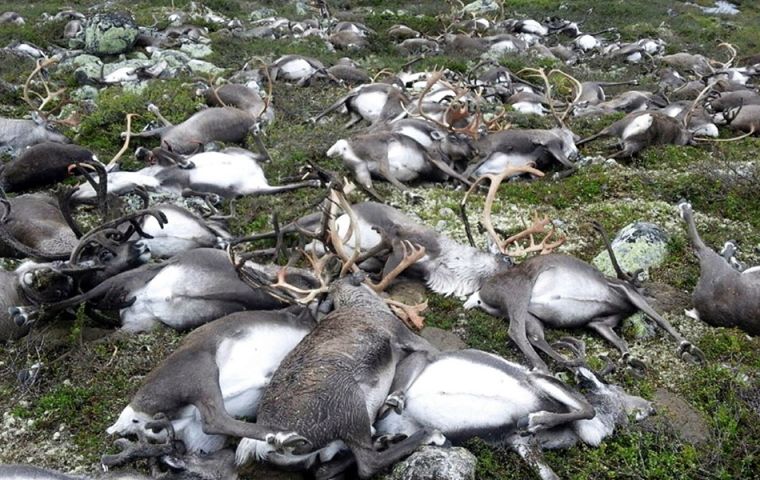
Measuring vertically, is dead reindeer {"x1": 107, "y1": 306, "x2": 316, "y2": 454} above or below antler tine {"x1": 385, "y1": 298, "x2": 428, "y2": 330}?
above

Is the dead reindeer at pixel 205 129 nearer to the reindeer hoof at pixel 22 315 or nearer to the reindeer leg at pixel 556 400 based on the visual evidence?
the reindeer hoof at pixel 22 315

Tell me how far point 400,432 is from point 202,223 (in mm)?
3288

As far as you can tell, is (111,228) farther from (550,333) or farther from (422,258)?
(550,333)

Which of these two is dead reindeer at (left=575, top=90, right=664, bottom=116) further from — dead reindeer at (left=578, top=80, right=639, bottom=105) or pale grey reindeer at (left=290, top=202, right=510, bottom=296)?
pale grey reindeer at (left=290, top=202, right=510, bottom=296)

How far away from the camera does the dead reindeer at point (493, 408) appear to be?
443 cm

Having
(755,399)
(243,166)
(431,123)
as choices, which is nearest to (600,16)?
(431,123)

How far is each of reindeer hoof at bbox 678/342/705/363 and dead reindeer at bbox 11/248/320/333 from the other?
317cm

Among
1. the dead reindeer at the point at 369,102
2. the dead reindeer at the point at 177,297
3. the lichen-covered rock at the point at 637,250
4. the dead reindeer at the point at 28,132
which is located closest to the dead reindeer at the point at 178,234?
the dead reindeer at the point at 177,297

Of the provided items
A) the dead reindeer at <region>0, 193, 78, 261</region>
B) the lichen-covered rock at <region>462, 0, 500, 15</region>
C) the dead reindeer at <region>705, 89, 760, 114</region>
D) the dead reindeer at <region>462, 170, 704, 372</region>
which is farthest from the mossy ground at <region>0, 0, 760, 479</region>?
the lichen-covered rock at <region>462, 0, 500, 15</region>

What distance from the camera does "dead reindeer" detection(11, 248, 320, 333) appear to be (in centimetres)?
555

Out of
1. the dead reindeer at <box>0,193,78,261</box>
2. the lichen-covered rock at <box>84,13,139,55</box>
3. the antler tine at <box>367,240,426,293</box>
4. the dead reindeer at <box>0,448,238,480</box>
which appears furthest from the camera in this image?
the lichen-covered rock at <box>84,13,139,55</box>

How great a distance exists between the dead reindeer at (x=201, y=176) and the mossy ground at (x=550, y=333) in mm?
217

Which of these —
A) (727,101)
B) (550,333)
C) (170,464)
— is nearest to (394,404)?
(170,464)

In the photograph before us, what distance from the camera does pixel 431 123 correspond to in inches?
376
